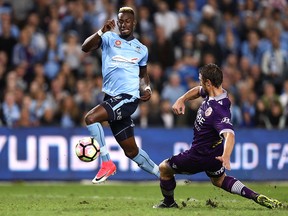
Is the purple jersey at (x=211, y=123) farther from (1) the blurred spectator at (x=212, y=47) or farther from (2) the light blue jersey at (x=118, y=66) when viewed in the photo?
(1) the blurred spectator at (x=212, y=47)

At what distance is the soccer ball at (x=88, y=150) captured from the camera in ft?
37.4

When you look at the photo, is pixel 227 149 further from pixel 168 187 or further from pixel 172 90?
pixel 172 90

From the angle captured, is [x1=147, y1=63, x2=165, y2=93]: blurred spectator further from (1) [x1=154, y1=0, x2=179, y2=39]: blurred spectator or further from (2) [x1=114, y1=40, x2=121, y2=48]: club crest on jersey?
(2) [x1=114, y1=40, x2=121, y2=48]: club crest on jersey

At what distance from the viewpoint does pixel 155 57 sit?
19.6 metres

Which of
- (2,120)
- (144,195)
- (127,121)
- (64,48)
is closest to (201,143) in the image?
(127,121)

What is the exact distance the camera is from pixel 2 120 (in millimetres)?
17172

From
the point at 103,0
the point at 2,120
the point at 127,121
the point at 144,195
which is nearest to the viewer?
the point at 127,121

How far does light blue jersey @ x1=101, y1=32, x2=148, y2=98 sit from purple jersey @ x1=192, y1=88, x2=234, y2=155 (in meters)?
1.43

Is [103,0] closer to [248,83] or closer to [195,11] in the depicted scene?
[195,11]

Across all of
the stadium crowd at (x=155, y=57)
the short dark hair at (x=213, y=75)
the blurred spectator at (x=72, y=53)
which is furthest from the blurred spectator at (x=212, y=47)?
the short dark hair at (x=213, y=75)

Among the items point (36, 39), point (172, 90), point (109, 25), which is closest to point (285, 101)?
point (172, 90)

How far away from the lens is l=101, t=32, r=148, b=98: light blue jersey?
1163 centimetres

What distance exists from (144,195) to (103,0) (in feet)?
24.2

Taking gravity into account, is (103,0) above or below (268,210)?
above
